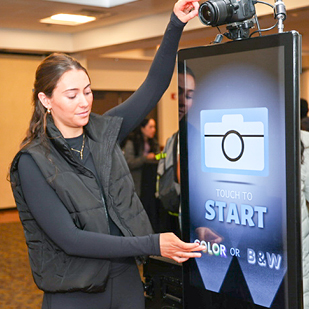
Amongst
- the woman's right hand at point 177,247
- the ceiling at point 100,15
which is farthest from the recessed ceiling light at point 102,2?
the woman's right hand at point 177,247

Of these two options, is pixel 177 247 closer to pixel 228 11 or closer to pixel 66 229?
pixel 66 229

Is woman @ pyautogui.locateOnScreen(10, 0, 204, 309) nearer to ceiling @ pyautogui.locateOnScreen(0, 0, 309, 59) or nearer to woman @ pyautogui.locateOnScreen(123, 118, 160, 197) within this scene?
woman @ pyautogui.locateOnScreen(123, 118, 160, 197)

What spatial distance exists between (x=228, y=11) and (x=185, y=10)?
0.25 m

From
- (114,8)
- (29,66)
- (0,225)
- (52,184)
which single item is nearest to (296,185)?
(52,184)

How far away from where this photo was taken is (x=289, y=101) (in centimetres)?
119

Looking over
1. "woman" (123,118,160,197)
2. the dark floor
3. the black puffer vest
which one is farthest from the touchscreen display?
"woman" (123,118,160,197)

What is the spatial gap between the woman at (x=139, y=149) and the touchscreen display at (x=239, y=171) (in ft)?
11.7

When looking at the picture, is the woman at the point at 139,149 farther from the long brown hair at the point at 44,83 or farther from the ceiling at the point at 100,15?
the long brown hair at the point at 44,83

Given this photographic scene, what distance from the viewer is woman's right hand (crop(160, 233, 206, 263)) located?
56.9 inches

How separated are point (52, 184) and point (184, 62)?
0.55m

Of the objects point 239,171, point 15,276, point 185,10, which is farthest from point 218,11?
point 15,276

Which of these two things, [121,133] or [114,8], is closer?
[121,133]

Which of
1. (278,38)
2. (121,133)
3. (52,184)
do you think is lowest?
(52,184)

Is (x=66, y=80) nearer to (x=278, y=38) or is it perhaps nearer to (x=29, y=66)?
(x=278, y=38)
